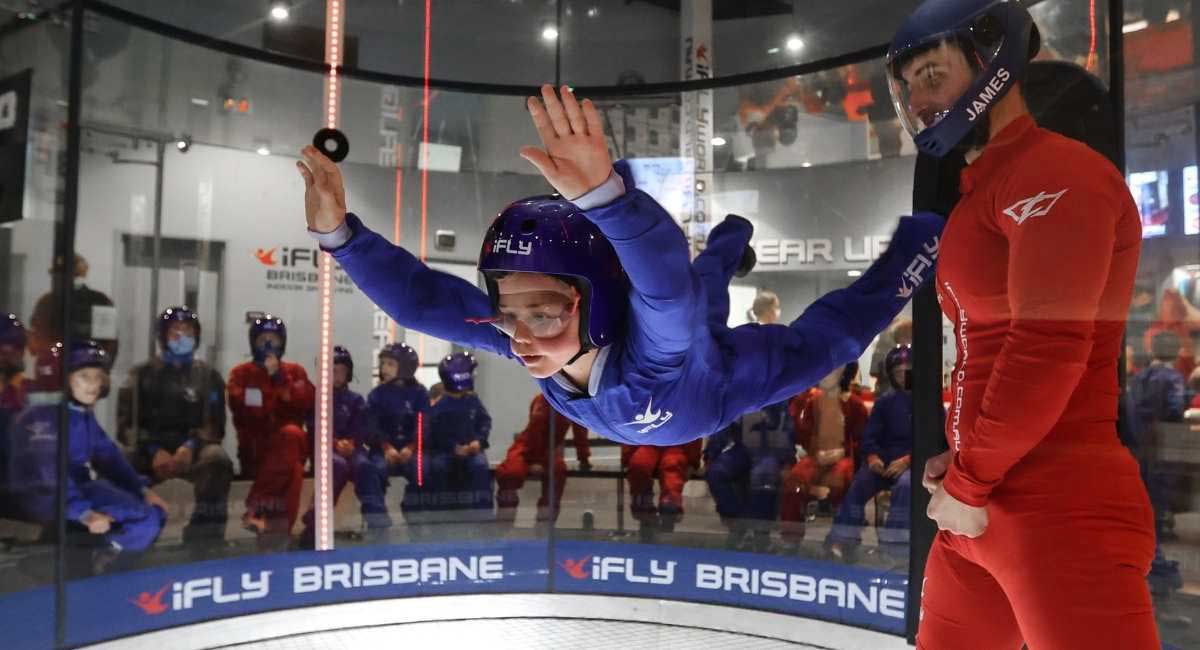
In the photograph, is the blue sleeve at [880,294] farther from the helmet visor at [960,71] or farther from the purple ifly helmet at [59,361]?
the purple ifly helmet at [59,361]

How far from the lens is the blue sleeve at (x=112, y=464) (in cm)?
316

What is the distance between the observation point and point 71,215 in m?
3.00

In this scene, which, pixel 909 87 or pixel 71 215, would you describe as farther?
pixel 71 215

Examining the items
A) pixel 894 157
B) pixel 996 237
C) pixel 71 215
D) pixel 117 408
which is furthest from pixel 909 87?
pixel 117 408

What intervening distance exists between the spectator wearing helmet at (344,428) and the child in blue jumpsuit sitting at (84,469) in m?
0.61

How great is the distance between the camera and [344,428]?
12.4ft

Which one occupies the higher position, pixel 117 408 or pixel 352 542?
pixel 117 408

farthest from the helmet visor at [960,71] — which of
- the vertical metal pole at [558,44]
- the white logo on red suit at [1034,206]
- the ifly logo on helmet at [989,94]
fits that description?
the vertical metal pole at [558,44]

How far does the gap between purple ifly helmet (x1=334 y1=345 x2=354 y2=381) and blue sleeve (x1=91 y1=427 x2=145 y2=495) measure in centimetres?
84

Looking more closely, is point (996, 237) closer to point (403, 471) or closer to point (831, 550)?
point (831, 550)

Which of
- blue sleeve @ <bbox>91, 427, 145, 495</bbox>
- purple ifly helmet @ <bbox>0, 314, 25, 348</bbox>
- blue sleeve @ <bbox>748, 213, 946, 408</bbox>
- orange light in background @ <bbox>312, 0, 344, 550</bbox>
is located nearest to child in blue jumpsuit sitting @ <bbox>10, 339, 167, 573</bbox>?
blue sleeve @ <bbox>91, 427, 145, 495</bbox>

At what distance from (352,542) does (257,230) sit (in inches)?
54.5

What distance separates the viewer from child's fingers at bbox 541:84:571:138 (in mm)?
1076

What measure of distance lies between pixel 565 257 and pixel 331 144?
66 cm
